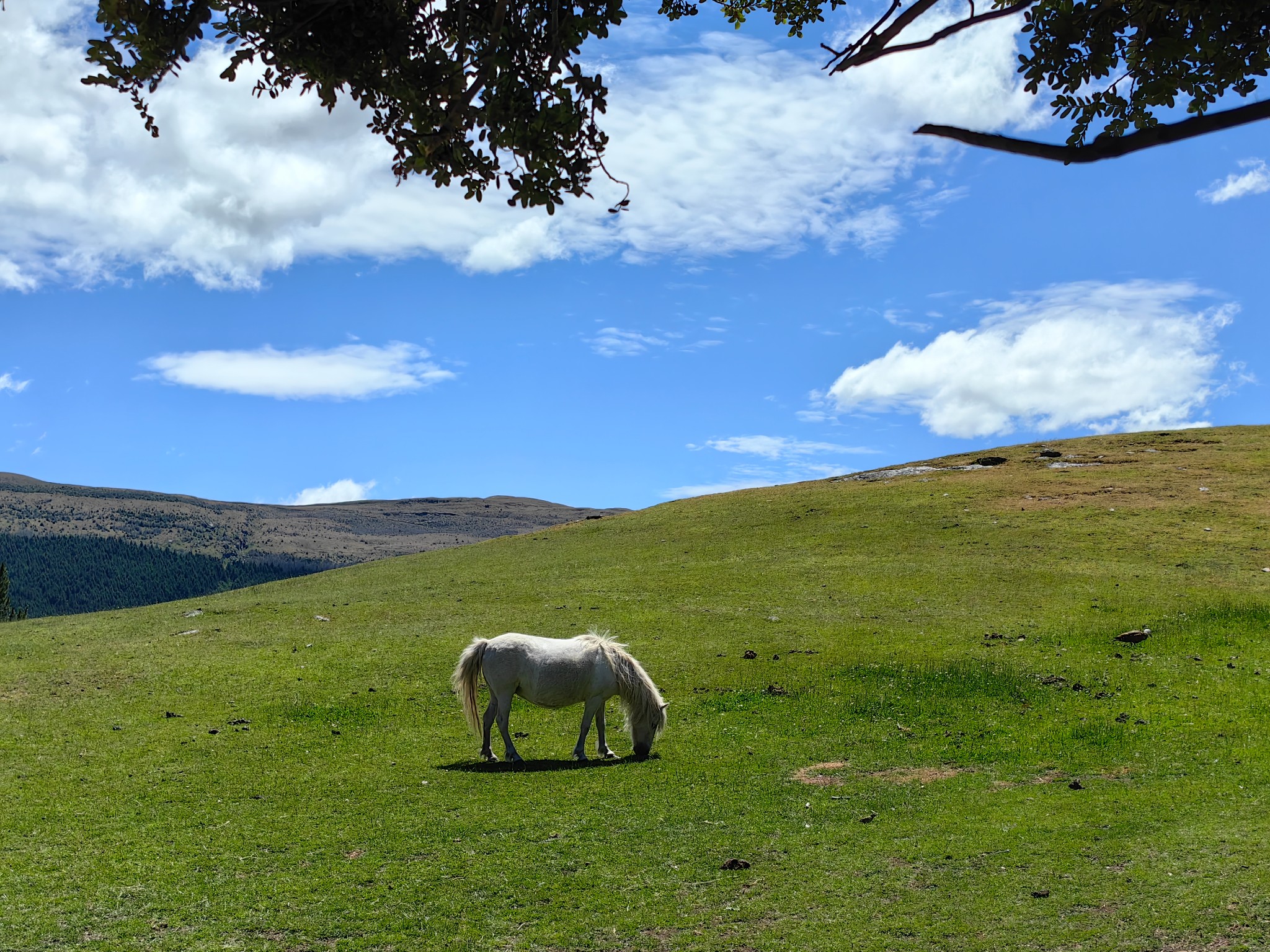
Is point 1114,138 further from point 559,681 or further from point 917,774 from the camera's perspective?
point 559,681

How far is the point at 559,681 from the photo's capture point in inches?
607

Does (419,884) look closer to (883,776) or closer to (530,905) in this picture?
(530,905)

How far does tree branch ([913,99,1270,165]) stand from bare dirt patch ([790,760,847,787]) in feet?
35.1

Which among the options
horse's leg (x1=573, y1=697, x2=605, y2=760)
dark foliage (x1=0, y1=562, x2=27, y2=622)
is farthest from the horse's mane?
dark foliage (x1=0, y1=562, x2=27, y2=622)

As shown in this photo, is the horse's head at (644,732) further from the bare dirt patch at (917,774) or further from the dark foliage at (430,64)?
the dark foliage at (430,64)

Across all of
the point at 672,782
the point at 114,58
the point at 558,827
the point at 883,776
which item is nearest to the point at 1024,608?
the point at 883,776

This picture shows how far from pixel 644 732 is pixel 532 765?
6.08 feet

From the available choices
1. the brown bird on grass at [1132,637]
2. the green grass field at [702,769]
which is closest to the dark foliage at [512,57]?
the green grass field at [702,769]

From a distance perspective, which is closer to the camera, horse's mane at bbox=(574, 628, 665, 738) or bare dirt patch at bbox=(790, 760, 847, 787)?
bare dirt patch at bbox=(790, 760, 847, 787)

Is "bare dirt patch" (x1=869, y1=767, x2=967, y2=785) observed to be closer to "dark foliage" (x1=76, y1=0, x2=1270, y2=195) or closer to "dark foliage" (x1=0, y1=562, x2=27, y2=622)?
"dark foliage" (x1=76, y1=0, x2=1270, y2=195)

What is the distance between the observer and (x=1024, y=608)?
1062 inches

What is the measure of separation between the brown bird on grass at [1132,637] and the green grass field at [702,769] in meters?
0.41

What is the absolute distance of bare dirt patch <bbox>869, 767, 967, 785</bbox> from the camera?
46.3ft

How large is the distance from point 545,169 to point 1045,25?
144 inches
